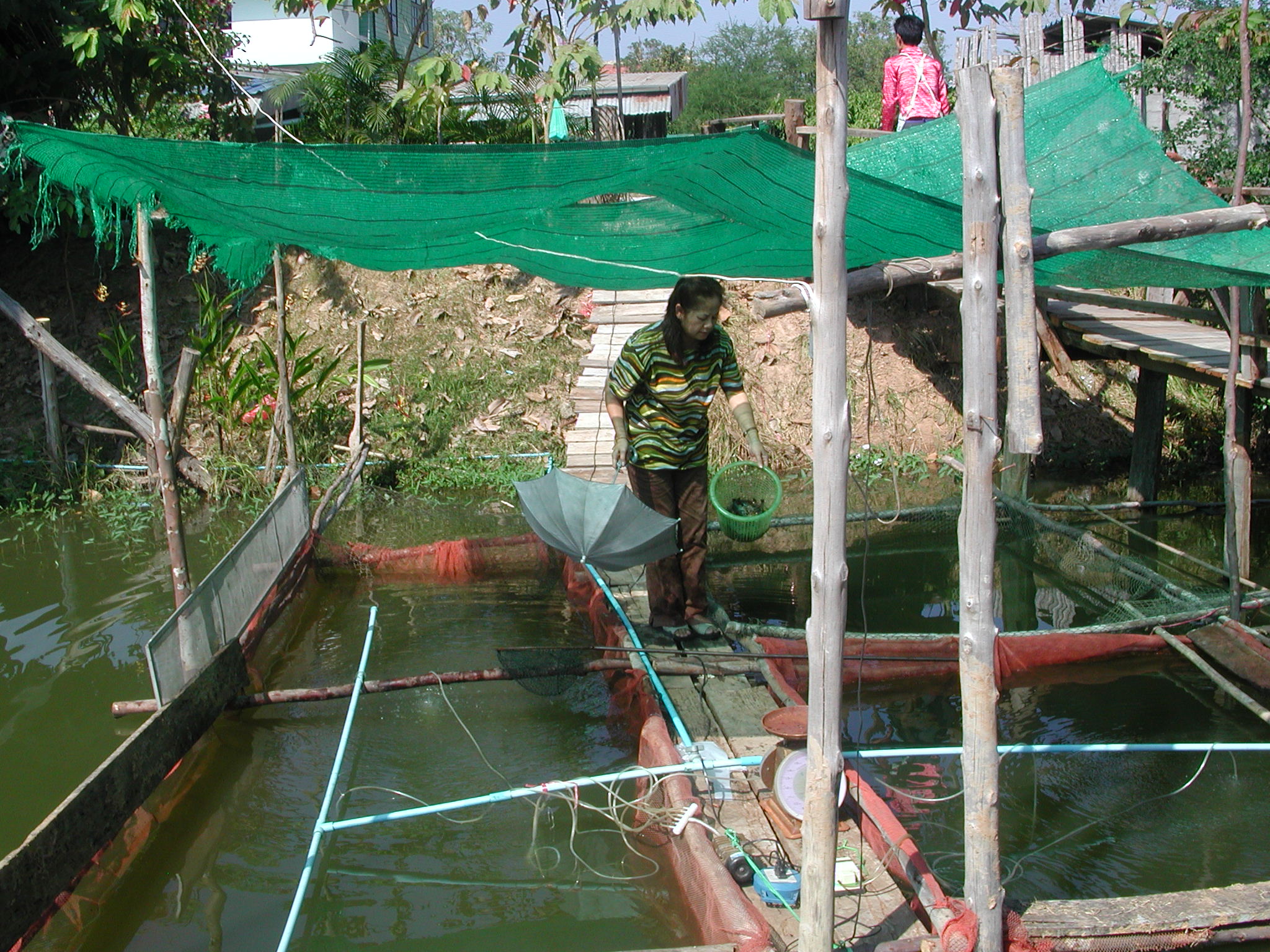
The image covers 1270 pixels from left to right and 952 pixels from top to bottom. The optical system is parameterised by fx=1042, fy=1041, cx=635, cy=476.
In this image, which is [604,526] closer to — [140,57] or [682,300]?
[682,300]

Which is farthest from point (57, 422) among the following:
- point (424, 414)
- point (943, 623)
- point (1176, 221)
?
point (1176, 221)

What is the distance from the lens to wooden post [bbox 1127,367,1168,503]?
276 inches

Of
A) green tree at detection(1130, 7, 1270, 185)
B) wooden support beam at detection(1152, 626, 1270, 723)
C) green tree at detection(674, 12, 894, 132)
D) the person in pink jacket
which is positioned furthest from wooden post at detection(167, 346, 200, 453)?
green tree at detection(674, 12, 894, 132)

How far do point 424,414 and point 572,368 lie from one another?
1451 mm

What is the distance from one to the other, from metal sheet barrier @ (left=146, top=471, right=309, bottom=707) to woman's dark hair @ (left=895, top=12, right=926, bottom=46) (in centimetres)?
461

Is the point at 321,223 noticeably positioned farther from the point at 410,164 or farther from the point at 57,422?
the point at 57,422

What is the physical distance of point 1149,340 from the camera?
20.6 feet

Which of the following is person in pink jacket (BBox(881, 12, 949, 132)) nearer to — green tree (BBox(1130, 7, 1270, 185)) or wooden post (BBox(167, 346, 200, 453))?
green tree (BBox(1130, 7, 1270, 185))

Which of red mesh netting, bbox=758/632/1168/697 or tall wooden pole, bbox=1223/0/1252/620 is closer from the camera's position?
tall wooden pole, bbox=1223/0/1252/620

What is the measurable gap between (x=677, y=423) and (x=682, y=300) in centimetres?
56

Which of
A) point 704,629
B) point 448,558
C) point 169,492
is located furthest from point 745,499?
point 169,492

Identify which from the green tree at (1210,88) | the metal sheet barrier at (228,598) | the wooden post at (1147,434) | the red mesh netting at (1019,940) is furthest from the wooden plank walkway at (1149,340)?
the metal sheet barrier at (228,598)

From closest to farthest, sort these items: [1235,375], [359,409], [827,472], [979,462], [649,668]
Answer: [827,472]
[979,462]
[649,668]
[1235,375]
[359,409]

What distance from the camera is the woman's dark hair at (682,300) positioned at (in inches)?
161
